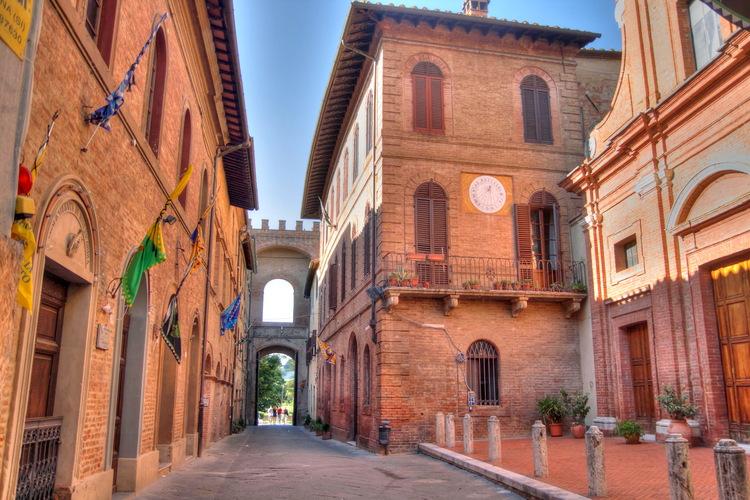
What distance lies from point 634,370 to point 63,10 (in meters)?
13.9

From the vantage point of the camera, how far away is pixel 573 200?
19.1 m

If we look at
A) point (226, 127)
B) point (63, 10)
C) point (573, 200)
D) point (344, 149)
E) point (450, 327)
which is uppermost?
point (344, 149)

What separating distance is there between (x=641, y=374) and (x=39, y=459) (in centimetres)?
1282

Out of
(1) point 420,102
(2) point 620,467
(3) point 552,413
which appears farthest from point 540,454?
(1) point 420,102

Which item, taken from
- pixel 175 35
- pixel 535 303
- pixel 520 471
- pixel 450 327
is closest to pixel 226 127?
pixel 175 35

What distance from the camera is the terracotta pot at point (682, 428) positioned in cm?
1229

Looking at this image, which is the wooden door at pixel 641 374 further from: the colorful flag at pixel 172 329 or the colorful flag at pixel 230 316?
the colorful flag at pixel 230 316

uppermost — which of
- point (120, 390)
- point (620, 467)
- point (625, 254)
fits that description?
point (625, 254)

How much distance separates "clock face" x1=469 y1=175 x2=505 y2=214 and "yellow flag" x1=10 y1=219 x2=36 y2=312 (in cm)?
1470

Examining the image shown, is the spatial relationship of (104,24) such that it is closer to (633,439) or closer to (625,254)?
(633,439)

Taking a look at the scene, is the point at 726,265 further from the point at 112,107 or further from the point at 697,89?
the point at 112,107

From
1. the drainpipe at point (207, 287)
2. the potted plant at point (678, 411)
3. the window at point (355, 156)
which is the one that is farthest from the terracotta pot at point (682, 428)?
the window at point (355, 156)

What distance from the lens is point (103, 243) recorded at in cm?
731

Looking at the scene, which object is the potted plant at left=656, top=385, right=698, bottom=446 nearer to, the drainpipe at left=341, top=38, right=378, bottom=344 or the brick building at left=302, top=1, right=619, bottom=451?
the brick building at left=302, top=1, right=619, bottom=451
